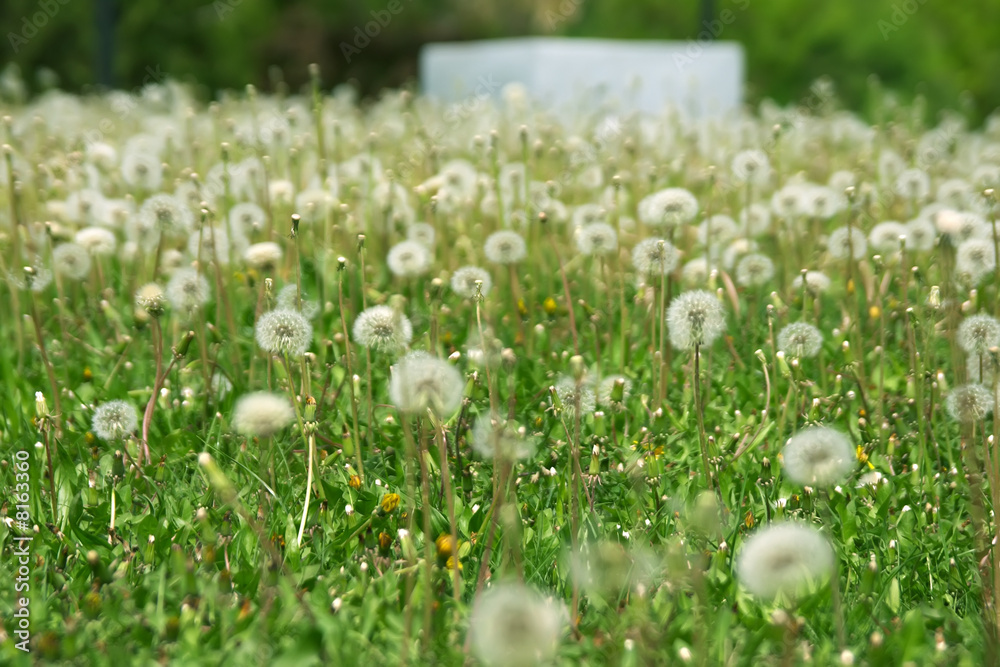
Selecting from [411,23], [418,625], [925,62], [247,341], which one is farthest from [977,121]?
[418,625]

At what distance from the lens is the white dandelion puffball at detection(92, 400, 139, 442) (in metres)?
2.18

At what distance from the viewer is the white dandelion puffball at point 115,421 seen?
2180 millimetres

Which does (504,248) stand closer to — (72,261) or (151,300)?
(151,300)

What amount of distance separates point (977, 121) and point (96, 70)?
11.8 m

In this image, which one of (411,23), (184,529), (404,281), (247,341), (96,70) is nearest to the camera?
(184,529)

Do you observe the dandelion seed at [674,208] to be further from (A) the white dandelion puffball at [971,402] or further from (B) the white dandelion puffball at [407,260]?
(A) the white dandelion puffball at [971,402]

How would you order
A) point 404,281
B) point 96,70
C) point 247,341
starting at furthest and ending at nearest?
point 96,70
point 404,281
point 247,341

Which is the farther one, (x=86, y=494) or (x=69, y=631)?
(x=86, y=494)

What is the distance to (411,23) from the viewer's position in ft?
60.4

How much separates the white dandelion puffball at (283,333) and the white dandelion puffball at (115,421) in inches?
15.1

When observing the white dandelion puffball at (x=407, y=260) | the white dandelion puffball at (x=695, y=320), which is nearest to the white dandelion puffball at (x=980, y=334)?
the white dandelion puffball at (x=695, y=320)

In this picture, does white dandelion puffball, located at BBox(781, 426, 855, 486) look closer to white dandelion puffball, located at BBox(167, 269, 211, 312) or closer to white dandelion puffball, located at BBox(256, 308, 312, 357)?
white dandelion puffball, located at BBox(256, 308, 312, 357)

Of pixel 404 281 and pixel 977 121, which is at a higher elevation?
pixel 404 281

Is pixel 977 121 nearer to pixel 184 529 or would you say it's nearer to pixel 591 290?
pixel 591 290
